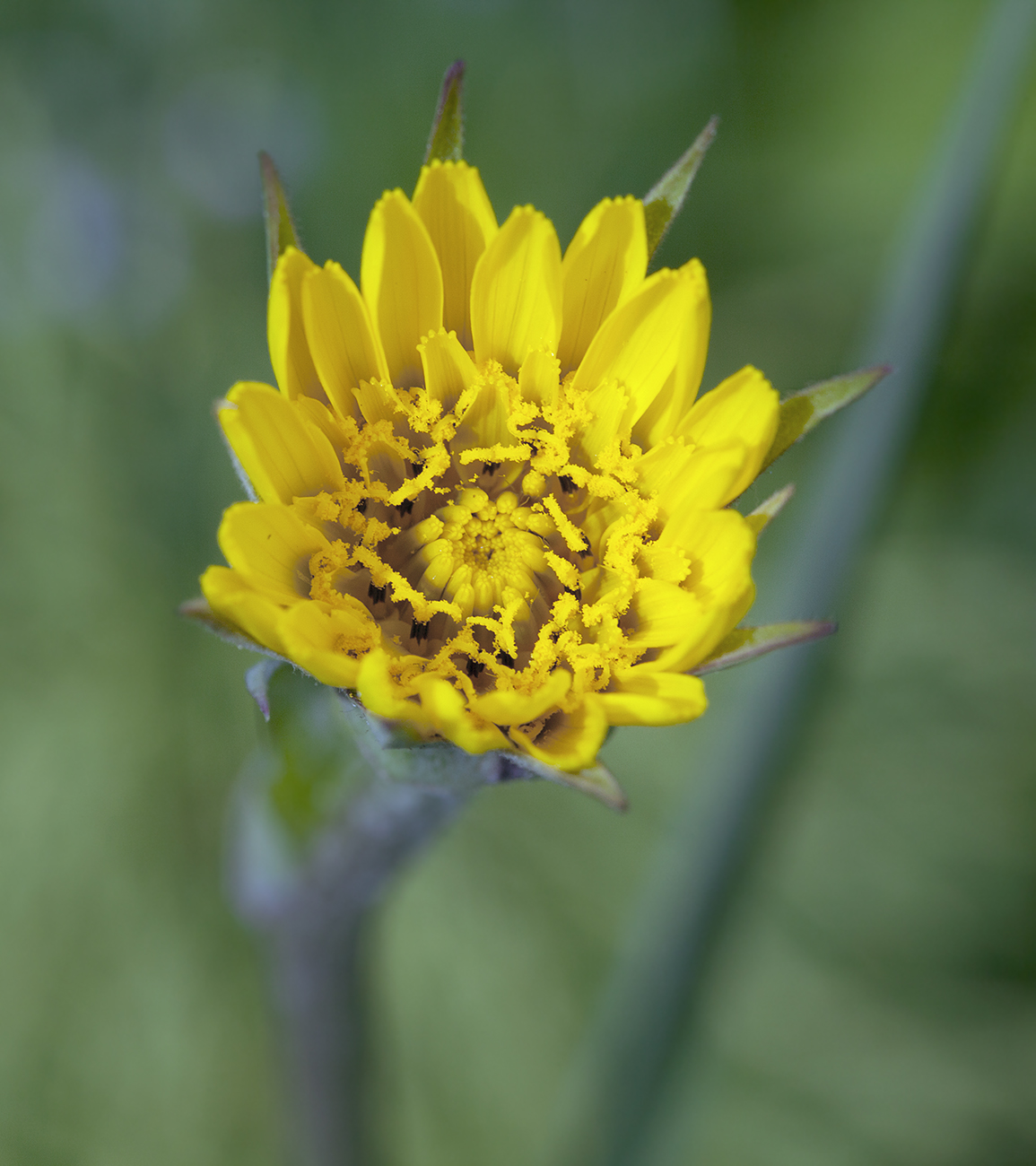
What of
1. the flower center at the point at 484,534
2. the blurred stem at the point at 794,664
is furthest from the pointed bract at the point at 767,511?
the blurred stem at the point at 794,664

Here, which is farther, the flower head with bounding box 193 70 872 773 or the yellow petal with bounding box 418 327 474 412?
the yellow petal with bounding box 418 327 474 412

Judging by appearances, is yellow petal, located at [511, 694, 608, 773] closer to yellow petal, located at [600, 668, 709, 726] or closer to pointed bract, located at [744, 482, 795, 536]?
yellow petal, located at [600, 668, 709, 726]

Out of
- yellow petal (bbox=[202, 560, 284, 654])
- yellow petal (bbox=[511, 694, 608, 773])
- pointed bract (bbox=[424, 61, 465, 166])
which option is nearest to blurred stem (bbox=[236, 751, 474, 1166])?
yellow petal (bbox=[511, 694, 608, 773])

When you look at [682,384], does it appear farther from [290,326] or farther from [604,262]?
[290,326]

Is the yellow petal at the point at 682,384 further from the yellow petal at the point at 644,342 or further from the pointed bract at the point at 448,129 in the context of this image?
the pointed bract at the point at 448,129

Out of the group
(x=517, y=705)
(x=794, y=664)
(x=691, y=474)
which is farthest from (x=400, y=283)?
(x=794, y=664)
